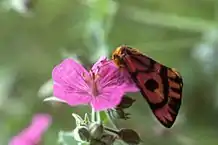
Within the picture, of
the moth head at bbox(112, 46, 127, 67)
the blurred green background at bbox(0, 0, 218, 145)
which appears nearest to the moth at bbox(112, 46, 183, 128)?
the moth head at bbox(112, 46, 127, 67)

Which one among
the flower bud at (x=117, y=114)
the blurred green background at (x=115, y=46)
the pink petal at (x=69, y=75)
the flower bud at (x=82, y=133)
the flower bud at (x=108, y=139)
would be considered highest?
the blurred green background at (x=115, y=46)

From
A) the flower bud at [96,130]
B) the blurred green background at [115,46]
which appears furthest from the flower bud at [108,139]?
the blurred green background at [115,46]

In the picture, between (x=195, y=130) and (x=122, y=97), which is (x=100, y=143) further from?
(x=195, y=130)

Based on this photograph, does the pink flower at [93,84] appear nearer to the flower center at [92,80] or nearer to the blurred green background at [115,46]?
the flower center at [92,80]

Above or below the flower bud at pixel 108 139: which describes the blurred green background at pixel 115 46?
above

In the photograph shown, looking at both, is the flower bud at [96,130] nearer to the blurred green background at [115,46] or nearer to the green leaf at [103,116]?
the green leaf at [103,116]

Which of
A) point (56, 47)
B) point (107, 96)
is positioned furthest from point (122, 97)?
point (56, 47)

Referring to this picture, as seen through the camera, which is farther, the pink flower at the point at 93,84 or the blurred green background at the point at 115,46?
the blurred green background at the point at 115,46

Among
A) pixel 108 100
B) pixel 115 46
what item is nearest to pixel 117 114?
pixel 108 100

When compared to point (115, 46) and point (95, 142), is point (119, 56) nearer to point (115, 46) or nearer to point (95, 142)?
point (95, 142)
